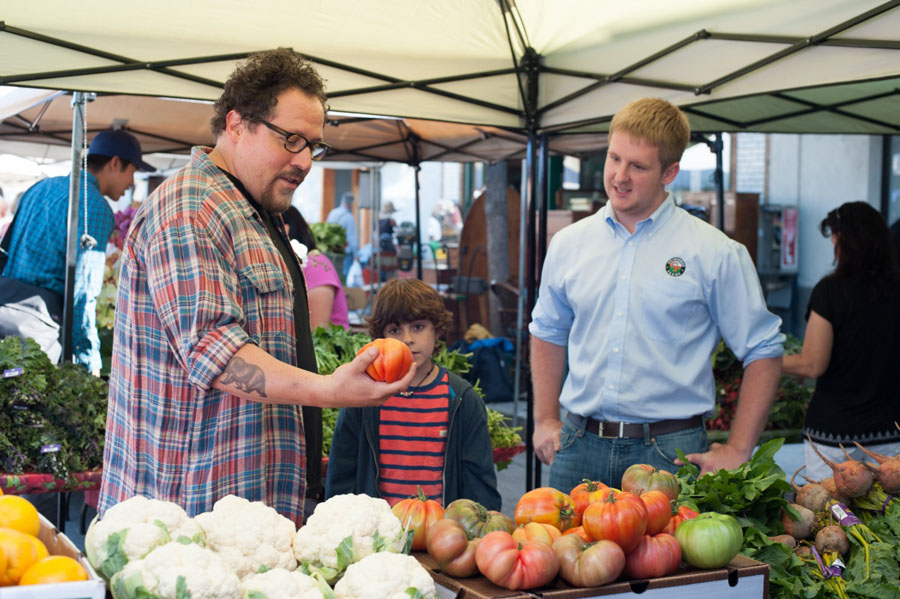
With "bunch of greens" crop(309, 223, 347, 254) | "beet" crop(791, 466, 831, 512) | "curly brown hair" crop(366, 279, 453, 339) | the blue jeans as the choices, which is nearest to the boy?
"curly brown hair" crop(366, 279, 453, 339)

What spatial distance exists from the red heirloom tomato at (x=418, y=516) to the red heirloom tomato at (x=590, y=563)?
0.29 meters

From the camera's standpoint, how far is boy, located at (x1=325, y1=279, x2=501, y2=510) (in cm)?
323

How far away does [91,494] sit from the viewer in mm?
4453

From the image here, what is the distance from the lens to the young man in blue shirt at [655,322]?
2912mm

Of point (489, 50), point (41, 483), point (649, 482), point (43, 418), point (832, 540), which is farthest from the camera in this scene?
point (489, 50)

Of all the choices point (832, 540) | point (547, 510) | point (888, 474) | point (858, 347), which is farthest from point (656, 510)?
point (858, 347)

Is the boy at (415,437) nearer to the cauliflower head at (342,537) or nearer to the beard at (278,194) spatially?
the beard at (278,194)

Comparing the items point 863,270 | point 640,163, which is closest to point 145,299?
point 640,163

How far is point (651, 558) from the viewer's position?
1.79 meters

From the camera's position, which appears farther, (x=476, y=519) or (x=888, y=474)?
(x=888, y=474)

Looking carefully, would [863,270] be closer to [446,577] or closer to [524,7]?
[524,7]

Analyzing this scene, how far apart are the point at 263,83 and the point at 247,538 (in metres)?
1.10

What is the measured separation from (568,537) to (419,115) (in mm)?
3007

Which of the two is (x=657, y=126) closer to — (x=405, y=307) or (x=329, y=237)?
(x=405, y=307)
